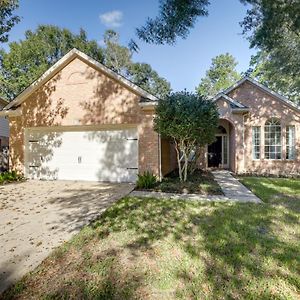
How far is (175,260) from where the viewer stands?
3697mm

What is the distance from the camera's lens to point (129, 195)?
26.4 feet

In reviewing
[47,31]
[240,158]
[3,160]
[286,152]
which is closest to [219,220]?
[240,158]

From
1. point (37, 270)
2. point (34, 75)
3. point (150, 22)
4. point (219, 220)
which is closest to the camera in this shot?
point (37, 270)

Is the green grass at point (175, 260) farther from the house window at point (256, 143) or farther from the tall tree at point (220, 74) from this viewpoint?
the tall tree at point (220, 74)

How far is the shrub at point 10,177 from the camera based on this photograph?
11.0 metres

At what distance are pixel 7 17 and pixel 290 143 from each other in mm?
17189

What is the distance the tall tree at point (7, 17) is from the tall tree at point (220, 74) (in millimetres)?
39191

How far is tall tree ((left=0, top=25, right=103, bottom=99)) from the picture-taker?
30188 mm

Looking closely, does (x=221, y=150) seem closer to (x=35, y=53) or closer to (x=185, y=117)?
(x=185, y=117)

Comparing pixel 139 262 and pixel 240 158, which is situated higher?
pixel 240 158

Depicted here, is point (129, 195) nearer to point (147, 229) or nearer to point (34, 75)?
point (147, 229)

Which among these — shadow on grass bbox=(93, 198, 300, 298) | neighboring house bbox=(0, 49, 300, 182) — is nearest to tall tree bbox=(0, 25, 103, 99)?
neighboring house bbox=(0, 49, 300, 182)

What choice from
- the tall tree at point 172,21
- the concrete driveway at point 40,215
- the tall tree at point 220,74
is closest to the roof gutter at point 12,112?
the concrete driveway at point 40,215

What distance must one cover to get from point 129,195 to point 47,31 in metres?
32.8
